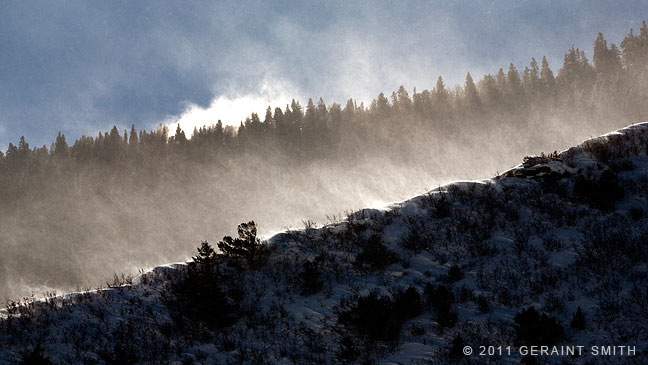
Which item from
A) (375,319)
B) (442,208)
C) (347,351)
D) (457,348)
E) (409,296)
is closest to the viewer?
(457,348)

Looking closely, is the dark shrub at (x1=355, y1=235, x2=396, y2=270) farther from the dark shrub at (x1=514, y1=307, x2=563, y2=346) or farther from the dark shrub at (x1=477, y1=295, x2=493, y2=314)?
the dark shrub at (x1=514, y1=307, x2=563, y2=346)

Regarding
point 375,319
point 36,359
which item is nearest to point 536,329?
point 375,319

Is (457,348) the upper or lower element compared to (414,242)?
lower

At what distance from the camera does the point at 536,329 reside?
526 centimetres

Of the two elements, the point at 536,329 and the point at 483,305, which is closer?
the point at 536,329

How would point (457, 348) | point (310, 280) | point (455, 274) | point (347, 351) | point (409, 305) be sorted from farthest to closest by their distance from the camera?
point (310, 280)
point (455, 274)
point (409, 305)
point (347, 351)
point (457, 348)

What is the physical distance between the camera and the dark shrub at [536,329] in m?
5.16

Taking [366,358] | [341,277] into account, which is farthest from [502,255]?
[366,358]

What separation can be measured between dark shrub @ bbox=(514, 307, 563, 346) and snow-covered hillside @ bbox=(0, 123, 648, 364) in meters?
0.02

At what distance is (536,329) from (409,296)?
82.1 inches

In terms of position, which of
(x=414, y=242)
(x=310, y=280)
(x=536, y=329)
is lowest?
(x=536, y=329)

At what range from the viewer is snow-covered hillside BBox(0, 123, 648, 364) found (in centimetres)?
548

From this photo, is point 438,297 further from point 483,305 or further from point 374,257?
point 374,257

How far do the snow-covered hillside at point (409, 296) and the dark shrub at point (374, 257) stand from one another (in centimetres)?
3
